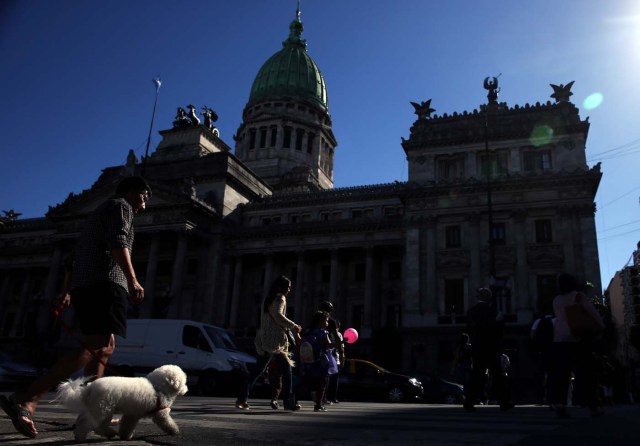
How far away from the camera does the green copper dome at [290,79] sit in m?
70.5

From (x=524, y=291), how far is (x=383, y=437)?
3120 cm

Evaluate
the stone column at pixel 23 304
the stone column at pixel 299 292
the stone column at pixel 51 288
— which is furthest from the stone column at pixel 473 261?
the stone column at pixel 23 304

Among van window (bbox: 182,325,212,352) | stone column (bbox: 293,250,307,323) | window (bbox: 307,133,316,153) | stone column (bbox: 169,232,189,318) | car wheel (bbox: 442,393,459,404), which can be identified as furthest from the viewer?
window (bbox: 307,133,316,153)

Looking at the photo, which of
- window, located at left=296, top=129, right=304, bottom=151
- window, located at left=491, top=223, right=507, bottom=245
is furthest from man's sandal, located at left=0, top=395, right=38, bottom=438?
window, located at left=296, top=129, right=304, bottom=151

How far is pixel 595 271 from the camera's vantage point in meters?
31.9

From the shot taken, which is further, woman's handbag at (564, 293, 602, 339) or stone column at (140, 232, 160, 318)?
stone column at (140, 232, 160, 318)

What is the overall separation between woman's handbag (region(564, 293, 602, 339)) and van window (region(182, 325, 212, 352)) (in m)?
12.7

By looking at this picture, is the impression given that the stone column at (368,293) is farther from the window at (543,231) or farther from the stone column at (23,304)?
the stone column at (23,304)

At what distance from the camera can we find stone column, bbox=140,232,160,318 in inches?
1624

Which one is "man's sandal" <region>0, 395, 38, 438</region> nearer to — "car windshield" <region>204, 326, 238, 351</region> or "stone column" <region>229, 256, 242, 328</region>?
"car windshield" <region>204, 326, 238, 351</region>

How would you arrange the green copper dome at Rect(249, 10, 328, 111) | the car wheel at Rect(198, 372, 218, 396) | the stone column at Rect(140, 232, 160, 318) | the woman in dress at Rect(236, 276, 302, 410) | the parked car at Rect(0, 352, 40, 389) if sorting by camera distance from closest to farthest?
the woman in dress at Rect(236, 276, 302, 410) → the parked car at Rect(0, 352, 40, 389) → the car wheel at Rect(198, 372, 218, 396) → the stone column at Rect(140, 232, 160, 318) → the green copper dome at Rect(249, 10, 328, 111)

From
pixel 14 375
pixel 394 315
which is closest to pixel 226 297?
pixel 394 315

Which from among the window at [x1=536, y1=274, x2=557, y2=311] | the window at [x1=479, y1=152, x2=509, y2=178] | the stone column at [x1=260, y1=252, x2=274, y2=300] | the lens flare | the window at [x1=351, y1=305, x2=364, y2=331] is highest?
the lens flare

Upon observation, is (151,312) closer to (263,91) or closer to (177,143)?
(177,143)
